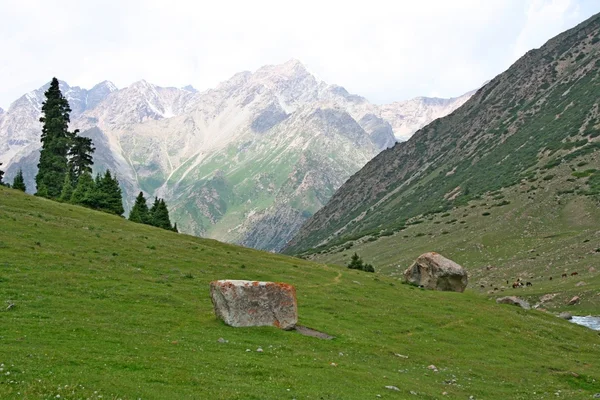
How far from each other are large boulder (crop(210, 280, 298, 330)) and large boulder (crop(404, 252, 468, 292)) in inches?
1464

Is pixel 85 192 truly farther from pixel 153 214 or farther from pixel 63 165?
pixel 63 165

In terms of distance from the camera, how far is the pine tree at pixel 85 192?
9231 centimetres

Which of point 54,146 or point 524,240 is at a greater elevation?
point 54,146

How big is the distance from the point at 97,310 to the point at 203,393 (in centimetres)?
1509

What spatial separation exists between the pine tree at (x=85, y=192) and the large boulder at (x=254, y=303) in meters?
66.9

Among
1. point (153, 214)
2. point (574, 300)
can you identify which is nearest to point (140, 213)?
point (153, 214)

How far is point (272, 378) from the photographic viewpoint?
24.1 m

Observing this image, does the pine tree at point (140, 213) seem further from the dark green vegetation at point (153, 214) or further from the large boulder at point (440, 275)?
the large boulder at point (440, 275)

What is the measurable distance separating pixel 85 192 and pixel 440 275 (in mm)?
65180

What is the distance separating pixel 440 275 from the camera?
67625 millimetres

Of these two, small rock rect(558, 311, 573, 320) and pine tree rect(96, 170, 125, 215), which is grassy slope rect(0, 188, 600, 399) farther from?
pine tree rect(96, 170, 125, 215)

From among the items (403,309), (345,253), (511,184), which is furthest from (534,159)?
(403,309)

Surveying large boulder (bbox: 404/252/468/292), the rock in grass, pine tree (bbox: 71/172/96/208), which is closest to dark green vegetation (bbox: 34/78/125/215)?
pine tree (bbox: 71/172/96/208)

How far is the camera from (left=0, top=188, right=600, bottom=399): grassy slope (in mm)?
21484
